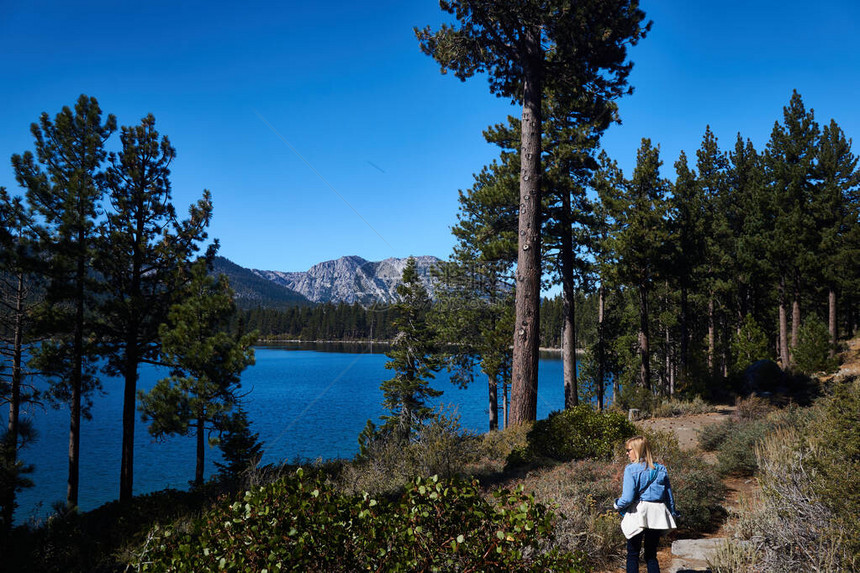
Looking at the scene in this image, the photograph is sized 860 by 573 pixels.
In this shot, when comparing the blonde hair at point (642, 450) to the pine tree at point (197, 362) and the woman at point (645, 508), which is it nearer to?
the woman at point (645, 508)

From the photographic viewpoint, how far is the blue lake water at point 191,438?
2062cm

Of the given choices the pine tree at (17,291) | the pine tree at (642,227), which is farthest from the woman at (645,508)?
the pine tree at (642,227)

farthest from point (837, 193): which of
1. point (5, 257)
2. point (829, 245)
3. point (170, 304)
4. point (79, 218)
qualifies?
point (5, 257)

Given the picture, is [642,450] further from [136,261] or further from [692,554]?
[136,261]

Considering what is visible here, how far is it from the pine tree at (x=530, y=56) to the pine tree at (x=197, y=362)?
9.96 meters

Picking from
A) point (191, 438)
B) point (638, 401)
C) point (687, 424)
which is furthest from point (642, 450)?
point (191, 438)

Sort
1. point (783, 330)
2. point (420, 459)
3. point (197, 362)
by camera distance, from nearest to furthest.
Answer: point (420, 459) < point (197, 362) < point (783, 330)

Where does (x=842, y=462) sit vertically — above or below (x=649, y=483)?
above

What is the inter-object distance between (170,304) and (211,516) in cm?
1367

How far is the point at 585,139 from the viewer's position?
16.3m

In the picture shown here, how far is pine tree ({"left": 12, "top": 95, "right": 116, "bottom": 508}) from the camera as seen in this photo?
40.4ft

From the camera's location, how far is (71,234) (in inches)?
496

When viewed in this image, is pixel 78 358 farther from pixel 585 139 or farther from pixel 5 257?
pixel 585 139

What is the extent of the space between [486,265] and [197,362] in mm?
14287
